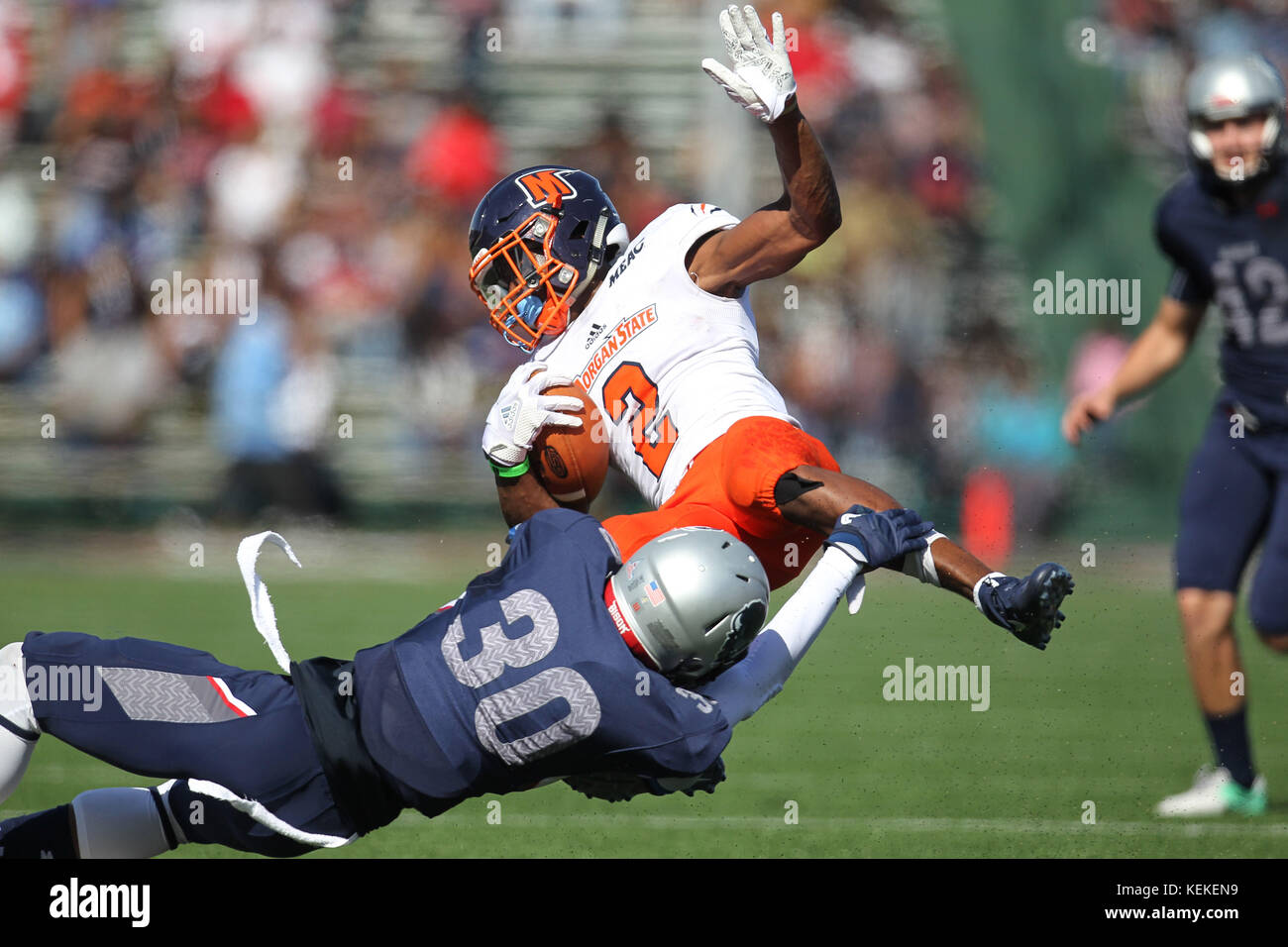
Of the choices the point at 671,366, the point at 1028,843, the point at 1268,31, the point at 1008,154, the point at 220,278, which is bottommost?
the point at 1028,843

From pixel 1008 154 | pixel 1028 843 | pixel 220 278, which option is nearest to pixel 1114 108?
pixel 1008 154

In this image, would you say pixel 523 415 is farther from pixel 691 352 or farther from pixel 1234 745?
pixel 1234 745

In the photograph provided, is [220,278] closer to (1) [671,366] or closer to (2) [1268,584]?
(1) [671,366]

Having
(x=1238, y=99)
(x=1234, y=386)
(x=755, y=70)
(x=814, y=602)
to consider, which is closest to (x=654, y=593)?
(x=814, y=602)

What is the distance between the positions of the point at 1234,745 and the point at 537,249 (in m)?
2.53

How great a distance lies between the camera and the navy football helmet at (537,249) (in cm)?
477

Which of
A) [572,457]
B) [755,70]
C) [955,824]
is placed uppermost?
[755,70]

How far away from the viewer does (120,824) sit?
3.67 meters

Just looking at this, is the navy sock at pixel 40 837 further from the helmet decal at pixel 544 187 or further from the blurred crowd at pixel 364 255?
the blurred crowd at pixel 364 255

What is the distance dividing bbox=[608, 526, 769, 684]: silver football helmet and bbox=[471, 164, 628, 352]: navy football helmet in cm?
152

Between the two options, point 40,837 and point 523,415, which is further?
point 523,415

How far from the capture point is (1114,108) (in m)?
11.1

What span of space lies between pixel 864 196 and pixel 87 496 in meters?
5.52

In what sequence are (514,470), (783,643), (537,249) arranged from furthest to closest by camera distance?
(537,249)
(514,470)
(783,643)
